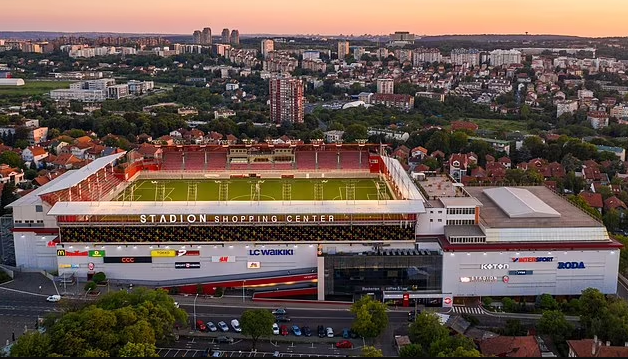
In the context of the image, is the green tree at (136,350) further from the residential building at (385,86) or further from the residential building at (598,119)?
the residential building at (385,86)

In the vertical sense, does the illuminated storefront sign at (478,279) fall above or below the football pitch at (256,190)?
below

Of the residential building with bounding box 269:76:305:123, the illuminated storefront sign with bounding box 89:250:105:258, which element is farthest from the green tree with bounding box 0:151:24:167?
the residential building with bounding box 269:76:305:123

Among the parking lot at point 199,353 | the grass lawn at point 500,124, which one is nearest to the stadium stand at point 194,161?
the parking lot at point 199,353

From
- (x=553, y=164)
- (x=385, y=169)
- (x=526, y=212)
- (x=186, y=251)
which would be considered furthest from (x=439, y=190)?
(x=553, y=164)

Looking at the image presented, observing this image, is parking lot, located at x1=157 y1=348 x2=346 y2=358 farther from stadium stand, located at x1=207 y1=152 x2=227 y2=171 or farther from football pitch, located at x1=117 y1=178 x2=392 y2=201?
stadium stand, located at x1=207 y1=152 x2=227 y2=171

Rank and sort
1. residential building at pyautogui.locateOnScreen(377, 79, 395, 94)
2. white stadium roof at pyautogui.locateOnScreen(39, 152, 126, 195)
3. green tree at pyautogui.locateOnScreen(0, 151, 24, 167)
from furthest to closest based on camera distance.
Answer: residential building at pyautogui.locateOnScreen(377, 79, 395, 94), green tree at pyautogui.locateOnScreen(0, 151, 24, 167), white stadium roof at pyautogui.locateOnScreen(39, 152, 126, 195)

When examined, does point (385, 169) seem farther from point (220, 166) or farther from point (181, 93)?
point (181, 93)
